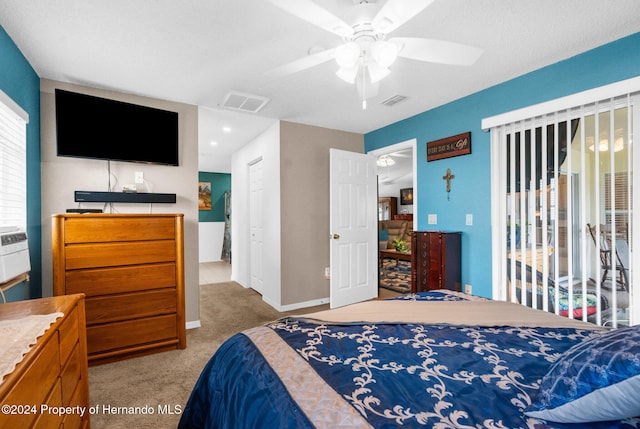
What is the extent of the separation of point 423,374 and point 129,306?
2.45 metres

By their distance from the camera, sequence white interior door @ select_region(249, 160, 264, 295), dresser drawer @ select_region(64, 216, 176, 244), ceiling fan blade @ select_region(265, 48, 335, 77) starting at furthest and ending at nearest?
white interior door @ select_region(249, 160, 264, 295)
dresser drawer @ select_region(64, 216, 176, 244)
ceiling fan blade @ select_region(265, 48, 335, 77)

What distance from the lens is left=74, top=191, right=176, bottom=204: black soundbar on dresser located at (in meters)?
2.62

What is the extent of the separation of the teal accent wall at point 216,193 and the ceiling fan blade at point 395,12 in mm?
6891

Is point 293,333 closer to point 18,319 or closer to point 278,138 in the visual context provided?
point 18,319

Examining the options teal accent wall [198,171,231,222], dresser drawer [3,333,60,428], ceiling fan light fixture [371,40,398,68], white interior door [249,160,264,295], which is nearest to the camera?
dresser drawer [3,333,60,428]

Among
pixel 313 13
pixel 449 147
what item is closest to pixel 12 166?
pixel 313 13

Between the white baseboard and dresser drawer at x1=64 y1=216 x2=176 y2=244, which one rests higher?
dresser drawer at x1=64 y1=216 x2=176 y2=244

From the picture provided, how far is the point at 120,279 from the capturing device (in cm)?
244

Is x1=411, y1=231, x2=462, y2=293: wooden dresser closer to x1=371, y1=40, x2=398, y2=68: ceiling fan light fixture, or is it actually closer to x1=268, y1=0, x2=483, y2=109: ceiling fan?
x1=268, y1=0, x2=483, y2=109: ceiling fan

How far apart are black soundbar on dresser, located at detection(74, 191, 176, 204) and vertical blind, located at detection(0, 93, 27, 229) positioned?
0.40m

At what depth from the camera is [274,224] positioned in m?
3.85

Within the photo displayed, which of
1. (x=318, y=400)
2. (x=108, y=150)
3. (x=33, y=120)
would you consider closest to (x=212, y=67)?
(x=108, y=150)

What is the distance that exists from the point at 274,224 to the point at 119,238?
1.76m

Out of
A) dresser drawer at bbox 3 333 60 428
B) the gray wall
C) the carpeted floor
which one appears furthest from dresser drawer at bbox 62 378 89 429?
the carpeted floor
